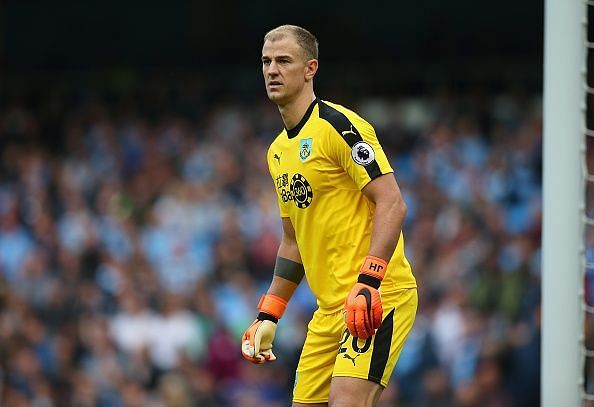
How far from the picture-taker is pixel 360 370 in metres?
5.36

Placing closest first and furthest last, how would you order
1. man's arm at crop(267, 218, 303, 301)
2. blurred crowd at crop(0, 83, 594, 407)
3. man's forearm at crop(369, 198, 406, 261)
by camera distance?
man's forearm at crop(369, 198, 406, 261)
man's arm at crop(267, 218, 303, 301)
blurred crowd at crop(0, 83, 594, 407)

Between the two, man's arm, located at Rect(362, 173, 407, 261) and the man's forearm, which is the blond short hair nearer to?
man's arm, located at Rect(362, 173, 407, 261)

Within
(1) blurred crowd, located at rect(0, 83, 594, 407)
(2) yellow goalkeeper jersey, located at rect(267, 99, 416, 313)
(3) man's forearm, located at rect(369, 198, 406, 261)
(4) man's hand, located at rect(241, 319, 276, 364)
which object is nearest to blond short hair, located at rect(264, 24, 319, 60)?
(2) yellow goalkeeper jersey, located at rect(267, 99, 416, 313)

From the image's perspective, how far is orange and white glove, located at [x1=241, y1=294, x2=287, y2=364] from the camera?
5.97m

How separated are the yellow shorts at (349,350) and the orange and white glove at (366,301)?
5.7 inches

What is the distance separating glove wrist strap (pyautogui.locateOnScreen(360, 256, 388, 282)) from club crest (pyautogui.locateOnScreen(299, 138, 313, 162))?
0.64m

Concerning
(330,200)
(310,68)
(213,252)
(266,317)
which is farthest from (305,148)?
(213,252)

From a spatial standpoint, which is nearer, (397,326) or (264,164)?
(397,326)

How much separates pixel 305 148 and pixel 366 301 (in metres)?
0.86

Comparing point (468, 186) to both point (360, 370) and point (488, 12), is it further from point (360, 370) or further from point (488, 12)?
point (360, 370)

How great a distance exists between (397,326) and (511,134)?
791cm

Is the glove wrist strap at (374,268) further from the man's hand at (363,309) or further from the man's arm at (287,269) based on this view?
the man's arm at (287,269)

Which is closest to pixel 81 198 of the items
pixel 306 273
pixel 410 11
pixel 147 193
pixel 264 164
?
pixel 147 193

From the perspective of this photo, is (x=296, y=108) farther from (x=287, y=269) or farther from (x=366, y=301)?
(x=366, y=301)
